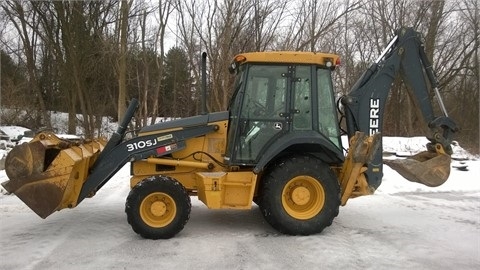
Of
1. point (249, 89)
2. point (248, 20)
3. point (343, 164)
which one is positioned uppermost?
point (248, 20)

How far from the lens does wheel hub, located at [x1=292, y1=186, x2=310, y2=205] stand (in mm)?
5473

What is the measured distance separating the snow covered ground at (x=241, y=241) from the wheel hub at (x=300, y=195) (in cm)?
45

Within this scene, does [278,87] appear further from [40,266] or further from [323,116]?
[40,266]

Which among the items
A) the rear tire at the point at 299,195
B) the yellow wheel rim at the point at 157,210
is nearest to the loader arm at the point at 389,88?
the rear tire at the point at 299,195

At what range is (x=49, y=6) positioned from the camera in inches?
957

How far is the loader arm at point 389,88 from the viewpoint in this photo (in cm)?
609

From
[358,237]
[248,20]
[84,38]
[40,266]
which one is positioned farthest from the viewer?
[84,38]

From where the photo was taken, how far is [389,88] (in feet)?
20.3

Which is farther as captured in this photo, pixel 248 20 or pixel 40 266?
pixel 248 20

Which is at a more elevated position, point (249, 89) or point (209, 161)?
point (249, 89)

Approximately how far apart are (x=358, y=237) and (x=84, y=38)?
22436mm

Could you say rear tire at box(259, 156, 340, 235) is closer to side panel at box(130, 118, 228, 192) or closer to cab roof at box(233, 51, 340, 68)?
side panel at box(130, 118, 228, 192)

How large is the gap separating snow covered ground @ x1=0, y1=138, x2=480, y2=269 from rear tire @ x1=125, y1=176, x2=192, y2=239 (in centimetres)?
15

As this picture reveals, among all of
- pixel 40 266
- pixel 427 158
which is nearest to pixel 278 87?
pixel 427 158
